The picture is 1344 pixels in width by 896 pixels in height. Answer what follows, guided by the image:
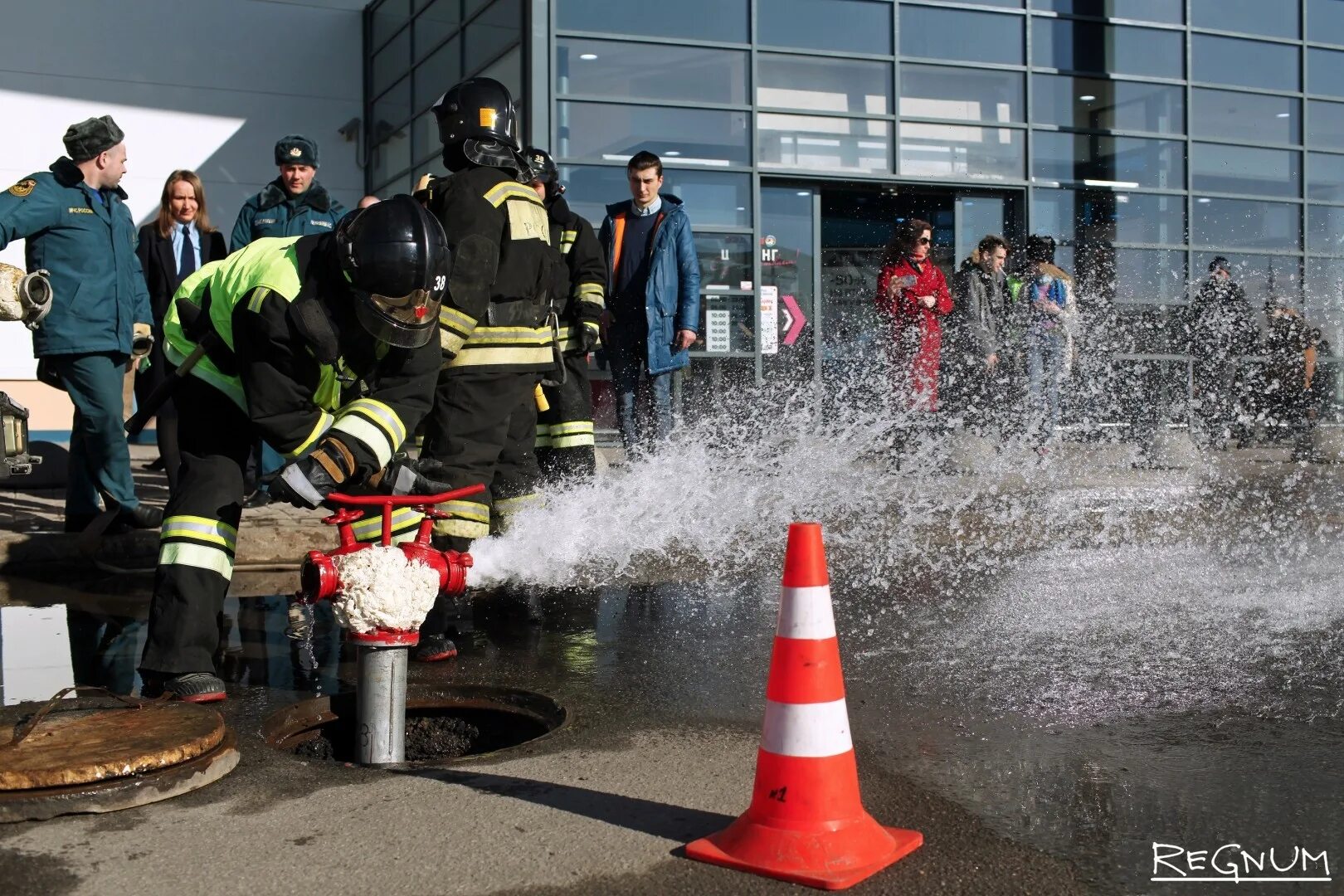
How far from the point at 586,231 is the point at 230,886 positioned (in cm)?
483

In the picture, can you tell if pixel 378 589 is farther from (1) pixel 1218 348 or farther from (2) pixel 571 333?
(1) pixel 1218 348

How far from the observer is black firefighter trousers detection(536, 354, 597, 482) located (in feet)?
21.0

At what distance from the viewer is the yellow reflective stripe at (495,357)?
502 cm

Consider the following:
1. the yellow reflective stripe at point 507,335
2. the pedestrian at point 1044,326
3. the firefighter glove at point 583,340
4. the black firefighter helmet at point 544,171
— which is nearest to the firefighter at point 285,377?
the yellow reflective stripe at point 507,335

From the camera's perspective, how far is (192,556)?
4.03m

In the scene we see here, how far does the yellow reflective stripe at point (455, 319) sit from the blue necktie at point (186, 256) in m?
3.86

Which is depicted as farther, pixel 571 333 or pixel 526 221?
pixel 571 333

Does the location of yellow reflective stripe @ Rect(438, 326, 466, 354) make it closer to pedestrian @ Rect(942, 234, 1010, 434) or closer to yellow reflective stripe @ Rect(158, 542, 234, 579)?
yellow reflective stripe @ Rect(158, 542, 234, 579)

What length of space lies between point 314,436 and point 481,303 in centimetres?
100

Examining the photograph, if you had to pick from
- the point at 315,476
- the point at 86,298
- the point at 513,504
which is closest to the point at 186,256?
the point at 86,298

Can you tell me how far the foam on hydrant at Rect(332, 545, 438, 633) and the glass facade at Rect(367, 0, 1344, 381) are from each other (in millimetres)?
8453

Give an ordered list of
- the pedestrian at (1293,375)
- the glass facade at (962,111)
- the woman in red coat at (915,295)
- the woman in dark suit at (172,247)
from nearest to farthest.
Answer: the woman in dark suit at (172,247), the woman in red coat at (915,295), the pedestrian at (1293,375), the glass facade at (962,111)

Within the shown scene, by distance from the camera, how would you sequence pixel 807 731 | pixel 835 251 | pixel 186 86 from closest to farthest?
pixel 807 731
pixel 835 251
pixel 186 86

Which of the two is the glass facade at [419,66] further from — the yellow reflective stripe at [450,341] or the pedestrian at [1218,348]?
the yellow reflective stripe at [450,341]
